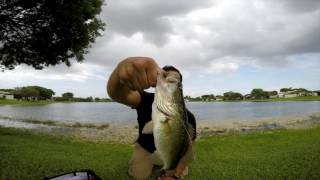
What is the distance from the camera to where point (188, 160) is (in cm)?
223

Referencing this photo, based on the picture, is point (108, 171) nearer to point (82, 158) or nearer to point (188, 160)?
point (82, 158)

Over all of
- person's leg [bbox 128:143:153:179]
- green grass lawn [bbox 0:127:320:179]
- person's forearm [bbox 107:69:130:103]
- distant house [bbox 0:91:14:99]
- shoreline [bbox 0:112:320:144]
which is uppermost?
distant house [bbox 0:91:14:99]

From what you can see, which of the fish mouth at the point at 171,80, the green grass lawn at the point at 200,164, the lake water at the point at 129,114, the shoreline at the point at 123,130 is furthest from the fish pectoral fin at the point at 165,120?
the lake water at the point at 129,114

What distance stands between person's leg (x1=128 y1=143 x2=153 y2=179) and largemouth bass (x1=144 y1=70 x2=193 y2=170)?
101cm

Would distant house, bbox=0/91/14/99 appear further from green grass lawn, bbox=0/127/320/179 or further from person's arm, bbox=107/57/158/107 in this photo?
person's arm, bbox=107/57/158/107

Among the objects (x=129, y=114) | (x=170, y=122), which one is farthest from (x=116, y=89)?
(x=129, y=114)

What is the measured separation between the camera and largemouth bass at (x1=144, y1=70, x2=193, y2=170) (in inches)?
76.5

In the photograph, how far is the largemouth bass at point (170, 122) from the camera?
1.94m

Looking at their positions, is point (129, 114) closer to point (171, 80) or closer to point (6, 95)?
point (171, 80)

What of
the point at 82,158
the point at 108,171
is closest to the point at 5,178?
the point at 108,171

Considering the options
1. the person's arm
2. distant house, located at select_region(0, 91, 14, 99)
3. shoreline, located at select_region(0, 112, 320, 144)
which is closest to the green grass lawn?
the person's arm

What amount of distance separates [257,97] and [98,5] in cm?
17757

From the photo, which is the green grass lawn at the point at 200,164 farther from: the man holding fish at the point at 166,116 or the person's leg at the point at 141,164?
the man holding fish at the point at 166,116

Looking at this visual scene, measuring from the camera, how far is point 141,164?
325 cm
